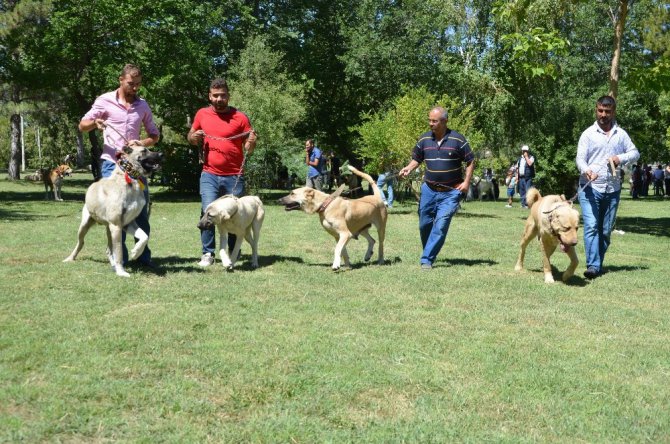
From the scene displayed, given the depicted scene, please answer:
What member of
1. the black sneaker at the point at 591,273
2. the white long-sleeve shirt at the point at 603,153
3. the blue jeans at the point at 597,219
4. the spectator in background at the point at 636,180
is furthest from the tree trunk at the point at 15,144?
the black sneaker at the point at 591,273

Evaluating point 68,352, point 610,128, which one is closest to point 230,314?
point 68,352

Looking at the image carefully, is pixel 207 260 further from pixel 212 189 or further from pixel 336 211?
pixel 336 211

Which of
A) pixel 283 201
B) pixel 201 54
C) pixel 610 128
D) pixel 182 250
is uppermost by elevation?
pixel 201 54

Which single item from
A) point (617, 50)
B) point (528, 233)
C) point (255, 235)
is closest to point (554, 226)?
point (528, 233)

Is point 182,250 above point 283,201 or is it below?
below

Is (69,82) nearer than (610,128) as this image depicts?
No

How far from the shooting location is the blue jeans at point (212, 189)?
9.24 metres

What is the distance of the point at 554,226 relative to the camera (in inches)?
Answer: 327

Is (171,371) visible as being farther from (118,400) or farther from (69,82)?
(69,82)

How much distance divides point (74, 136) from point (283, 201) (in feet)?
240

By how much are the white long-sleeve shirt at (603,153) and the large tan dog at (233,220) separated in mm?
4703

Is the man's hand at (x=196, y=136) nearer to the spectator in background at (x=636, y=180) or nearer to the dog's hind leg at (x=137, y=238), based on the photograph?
the dog's hind leg at (x=137, y=238)

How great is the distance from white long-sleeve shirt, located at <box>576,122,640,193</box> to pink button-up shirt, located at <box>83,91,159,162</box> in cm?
611

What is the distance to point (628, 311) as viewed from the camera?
23.7 feet
